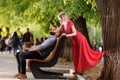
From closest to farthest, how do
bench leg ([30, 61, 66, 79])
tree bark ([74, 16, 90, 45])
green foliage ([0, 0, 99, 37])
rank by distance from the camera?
1. bench leg ([30, 61, 66, 79])
2. green foliage ([0, 0, 99, 37])
3. tree bark ([74, 16, 90, 45])

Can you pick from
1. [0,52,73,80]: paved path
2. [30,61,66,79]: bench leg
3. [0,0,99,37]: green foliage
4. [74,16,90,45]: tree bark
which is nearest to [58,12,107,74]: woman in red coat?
[30,61,66,79]: bench leg

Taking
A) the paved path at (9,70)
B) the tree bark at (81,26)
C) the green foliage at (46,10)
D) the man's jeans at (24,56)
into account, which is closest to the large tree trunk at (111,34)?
the man's jeans at (24,56)

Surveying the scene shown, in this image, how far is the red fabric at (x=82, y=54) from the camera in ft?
44.7

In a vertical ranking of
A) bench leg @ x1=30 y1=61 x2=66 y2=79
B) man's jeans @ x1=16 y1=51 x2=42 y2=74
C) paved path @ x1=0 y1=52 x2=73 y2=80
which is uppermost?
man's jeans @ x1=16 y1=51 x2=42 y2=74

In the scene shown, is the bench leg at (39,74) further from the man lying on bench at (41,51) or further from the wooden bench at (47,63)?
the man lying on bench at (41,51)

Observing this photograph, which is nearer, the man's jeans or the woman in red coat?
the woman in red coat

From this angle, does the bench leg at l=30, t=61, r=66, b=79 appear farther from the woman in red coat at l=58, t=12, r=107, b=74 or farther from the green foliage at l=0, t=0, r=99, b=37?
the green foliage at l=0, t=0, r=99, b=37

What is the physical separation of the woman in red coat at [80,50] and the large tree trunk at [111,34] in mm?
334

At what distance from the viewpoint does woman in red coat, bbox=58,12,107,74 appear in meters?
13.6

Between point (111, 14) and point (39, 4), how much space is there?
47.9ft

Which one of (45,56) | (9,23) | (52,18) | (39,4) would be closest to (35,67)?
(45,56)

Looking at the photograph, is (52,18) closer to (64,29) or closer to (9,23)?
(9,23)

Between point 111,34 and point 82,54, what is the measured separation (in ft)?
3.03

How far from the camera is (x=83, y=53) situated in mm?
13641
